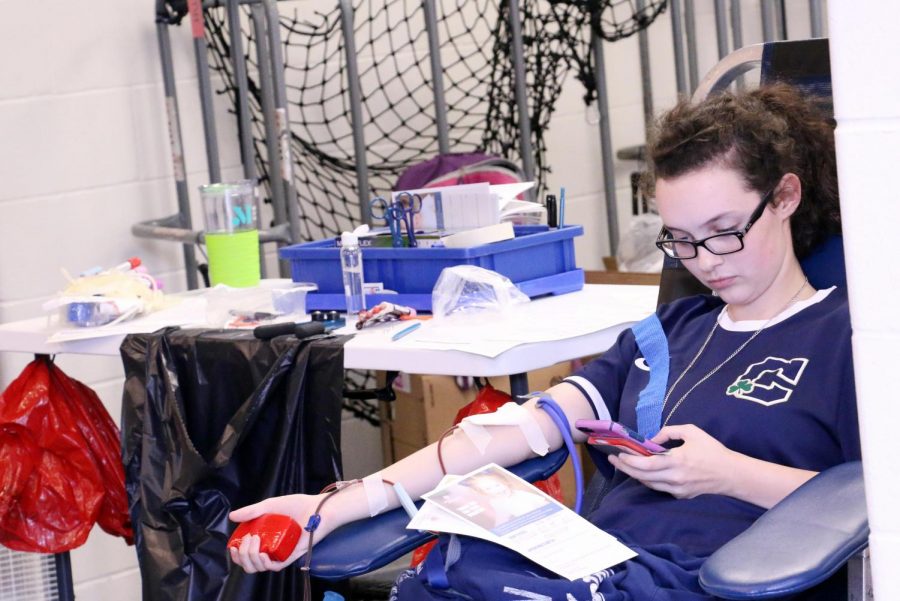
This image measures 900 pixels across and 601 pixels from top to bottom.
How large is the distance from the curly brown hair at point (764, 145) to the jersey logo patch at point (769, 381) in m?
0.19

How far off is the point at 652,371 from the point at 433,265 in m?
0.51

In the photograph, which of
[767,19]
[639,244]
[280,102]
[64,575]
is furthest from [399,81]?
[64,575]

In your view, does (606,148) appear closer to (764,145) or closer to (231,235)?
(231,235)

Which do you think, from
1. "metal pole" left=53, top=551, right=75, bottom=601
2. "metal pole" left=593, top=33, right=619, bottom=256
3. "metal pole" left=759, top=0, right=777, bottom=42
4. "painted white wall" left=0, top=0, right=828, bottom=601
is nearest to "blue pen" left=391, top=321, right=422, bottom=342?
"metal pole" left=53, top=551, right=75, bottom=601

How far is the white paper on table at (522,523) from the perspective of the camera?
1302mm

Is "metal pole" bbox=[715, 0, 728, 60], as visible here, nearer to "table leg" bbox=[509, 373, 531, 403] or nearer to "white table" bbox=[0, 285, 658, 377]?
"white table" bbox=[0, 285, 658, 377]

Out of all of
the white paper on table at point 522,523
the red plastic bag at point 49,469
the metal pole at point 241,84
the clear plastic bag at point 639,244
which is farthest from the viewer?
the clear plastic bag at point 639,244

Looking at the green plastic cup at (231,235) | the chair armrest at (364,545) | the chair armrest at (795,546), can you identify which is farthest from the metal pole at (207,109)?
the chair armrest at (795,546)

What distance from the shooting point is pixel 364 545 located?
1367 millimetres

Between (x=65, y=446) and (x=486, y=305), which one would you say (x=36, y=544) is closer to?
Result: (x=65, y=446)

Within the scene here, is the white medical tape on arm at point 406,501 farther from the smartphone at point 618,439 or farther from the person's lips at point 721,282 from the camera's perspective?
the person's lips at point 721,282

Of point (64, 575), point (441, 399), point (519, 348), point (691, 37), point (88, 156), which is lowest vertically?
point (64, 575)

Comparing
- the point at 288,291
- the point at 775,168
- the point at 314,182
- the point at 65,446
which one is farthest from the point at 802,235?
the point at 314,182

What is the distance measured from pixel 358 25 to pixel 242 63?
0.50 m
